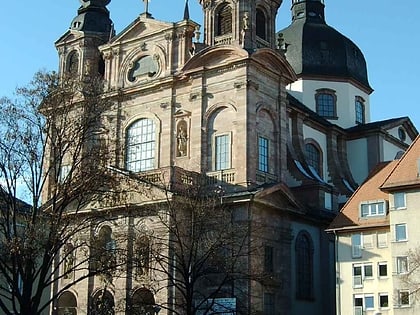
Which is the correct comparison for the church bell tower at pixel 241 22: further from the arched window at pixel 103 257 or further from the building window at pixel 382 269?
the arched window at pixel 103 257

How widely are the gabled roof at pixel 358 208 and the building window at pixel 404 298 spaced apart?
385cm

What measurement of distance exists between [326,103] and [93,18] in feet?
60.8

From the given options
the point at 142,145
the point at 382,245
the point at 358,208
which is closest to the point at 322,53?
the point at 142,145

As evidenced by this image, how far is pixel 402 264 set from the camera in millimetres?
38906

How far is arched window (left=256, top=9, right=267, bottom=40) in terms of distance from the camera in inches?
1877

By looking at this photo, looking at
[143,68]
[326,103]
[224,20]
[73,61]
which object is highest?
[73,61]

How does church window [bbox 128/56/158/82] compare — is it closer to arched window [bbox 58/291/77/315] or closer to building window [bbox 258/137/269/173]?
building window [bbox 258/137/269/173]

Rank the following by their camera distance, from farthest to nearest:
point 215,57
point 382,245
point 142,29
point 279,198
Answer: point 142,29 → point 215,57 → point 279,198 → point 382,245

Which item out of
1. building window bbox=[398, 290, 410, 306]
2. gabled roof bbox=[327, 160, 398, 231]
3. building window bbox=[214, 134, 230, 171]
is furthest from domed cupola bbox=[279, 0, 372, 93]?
building window bbox=[398, 290, 410, 306]

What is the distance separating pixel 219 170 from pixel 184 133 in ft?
12.7

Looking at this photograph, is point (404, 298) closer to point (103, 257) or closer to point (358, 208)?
point (358, 208)

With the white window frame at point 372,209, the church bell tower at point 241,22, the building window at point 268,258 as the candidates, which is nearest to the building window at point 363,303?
the white window frame at point 372,209

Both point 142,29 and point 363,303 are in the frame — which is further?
point 142,29

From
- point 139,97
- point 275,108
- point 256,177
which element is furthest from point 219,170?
point 139,97
